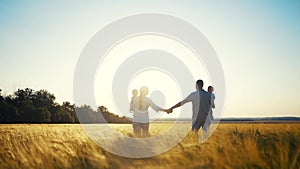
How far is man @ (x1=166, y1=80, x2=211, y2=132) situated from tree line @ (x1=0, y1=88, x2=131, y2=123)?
45287 mm

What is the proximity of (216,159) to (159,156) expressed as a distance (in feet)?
3.35

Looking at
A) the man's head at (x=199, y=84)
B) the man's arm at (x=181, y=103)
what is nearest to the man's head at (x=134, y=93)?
the man's arm at (x=181, y=103)

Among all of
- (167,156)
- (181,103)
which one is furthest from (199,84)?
(167,156)

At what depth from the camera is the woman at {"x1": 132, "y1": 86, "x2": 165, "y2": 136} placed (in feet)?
38.1

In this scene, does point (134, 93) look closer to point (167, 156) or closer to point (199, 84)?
point (199, 84)

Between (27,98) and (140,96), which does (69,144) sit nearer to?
(140,96)

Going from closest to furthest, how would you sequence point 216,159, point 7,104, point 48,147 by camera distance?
point 216,159 < point 48,147 < point 7,104

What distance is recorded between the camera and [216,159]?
4.39 m

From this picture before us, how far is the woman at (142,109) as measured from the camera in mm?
11602

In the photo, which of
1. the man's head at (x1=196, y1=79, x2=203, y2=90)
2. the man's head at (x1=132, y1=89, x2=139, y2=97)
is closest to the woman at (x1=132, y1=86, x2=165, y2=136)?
the man's head at (x1=132, y1=89, x2=139, y2=97)

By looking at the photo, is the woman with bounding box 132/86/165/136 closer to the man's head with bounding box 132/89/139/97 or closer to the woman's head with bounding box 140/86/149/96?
the woman's head with bounding box 140/86/149/96

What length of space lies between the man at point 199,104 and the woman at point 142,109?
133cm

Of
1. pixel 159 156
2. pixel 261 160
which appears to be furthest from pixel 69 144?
pixel 261 160

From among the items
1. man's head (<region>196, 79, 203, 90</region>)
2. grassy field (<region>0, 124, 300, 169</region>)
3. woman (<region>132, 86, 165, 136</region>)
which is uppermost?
man's head (<region>196, 79, 203, 90</region>)
